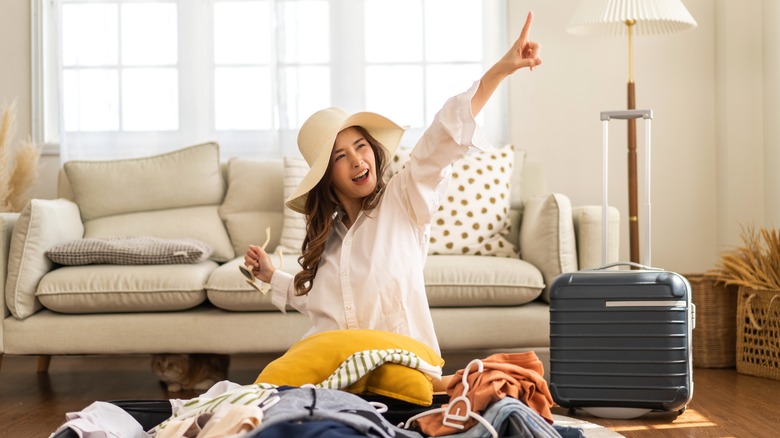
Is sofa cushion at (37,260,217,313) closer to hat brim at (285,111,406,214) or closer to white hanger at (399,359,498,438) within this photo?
hat brim at (285,111,406,214)

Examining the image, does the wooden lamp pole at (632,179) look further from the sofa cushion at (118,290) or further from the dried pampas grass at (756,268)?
the sofa cushion at (118,290)

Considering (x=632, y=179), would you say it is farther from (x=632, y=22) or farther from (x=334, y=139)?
(x=334, y=139)

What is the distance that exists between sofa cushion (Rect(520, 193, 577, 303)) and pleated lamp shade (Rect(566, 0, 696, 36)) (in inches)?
37.4

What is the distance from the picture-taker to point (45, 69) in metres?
4.28

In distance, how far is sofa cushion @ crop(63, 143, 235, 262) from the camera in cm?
362

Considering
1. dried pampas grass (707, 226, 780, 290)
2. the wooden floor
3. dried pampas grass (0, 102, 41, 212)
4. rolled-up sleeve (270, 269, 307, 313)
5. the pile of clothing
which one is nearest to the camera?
the pile of clothing

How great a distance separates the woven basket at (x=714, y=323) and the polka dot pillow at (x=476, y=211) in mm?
752

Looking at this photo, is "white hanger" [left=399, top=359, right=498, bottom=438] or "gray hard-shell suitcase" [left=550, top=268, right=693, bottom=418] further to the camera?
"gray hard-shell suitcase" [left=550, top=268, right=693, bottom=418]

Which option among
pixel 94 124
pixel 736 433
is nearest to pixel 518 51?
pixel 736 433

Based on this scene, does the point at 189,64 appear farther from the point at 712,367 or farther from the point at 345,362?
the point at 345,362

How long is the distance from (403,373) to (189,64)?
300cm

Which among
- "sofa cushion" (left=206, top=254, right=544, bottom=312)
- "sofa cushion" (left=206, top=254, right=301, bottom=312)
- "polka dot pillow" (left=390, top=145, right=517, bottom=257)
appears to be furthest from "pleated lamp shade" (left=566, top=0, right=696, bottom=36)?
"sofa cushion" (left=206, top=254, right=301, bottom=312)

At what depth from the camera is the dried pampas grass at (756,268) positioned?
10.6 feet

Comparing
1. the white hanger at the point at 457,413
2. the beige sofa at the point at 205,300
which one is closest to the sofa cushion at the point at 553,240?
the beige sofa at the point at 205,300
